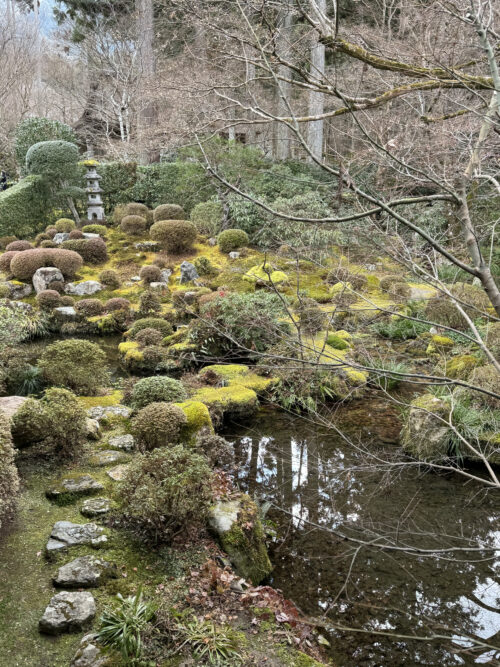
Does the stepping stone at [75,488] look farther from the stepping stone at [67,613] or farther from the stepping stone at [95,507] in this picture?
the stepping stone at [67,613]

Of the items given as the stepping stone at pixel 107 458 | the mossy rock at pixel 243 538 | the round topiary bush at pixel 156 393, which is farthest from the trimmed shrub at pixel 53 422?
the mossy rock at pixel 243 538

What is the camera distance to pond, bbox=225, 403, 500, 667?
3.56 meters

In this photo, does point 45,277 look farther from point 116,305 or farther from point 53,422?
point 53,422

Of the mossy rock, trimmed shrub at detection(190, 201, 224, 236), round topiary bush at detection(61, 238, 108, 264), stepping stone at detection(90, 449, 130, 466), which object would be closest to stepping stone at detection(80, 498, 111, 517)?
stepping stone at detection(90, 449, 130, 466)

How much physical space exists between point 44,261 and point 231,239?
5.24 meters

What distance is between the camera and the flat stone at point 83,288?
42.2ft

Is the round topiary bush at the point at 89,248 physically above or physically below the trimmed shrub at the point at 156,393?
above

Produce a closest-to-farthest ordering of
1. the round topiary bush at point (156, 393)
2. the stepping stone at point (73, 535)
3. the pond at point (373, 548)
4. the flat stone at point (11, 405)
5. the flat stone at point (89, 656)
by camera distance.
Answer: the flat stone at point (89, 656), the pond at point (373, 548), the stepping stone at point (73, 535), the flat stone at point (11, 405), the round topiary bush at point (156, 393)

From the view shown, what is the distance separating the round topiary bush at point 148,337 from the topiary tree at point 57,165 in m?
8.93

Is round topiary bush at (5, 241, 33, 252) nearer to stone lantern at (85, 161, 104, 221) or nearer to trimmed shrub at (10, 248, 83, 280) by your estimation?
trimmed shrub at (10, 248, 83, 280)

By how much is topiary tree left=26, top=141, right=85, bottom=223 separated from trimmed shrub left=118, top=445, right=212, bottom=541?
1442cm

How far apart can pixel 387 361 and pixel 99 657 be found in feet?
22.9

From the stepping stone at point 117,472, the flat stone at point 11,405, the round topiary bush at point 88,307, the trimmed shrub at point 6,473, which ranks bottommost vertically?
the round topiary bush at point 88,307

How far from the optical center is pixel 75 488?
4418mm
